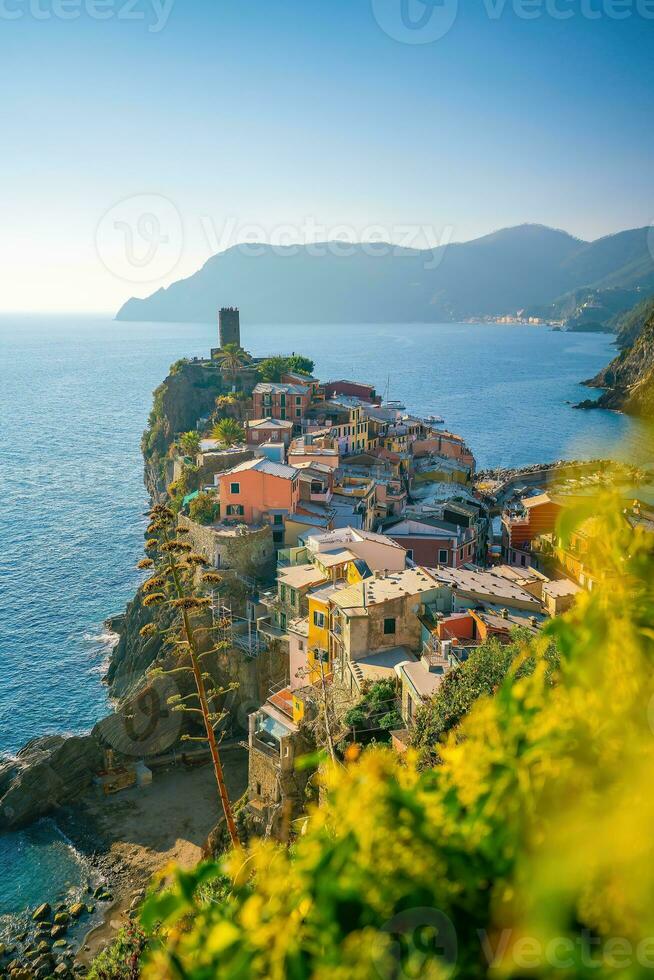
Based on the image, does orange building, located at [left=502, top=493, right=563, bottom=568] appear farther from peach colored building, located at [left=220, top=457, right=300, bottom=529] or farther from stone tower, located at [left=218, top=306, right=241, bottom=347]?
stone tower, located at [left=218, top=306, right=241, bottom=347]

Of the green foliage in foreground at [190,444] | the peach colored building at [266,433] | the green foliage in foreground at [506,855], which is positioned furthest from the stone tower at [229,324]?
the green foliage in foreground at [506,855]

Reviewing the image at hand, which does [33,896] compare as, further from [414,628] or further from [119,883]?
[414,628]

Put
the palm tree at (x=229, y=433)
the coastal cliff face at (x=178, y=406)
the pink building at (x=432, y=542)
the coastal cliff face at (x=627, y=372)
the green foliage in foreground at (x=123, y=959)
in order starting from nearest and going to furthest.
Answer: the green foliage in foreground at (x=123, y=959) < the pink building at (x=432, y=542) < the palm tree at (x=229, y=433) < the coastal cliff face at (x=178, y=406) < the coastal cliff face at (x=627, y=372)

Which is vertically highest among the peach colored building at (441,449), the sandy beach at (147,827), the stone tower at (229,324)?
the stone tower at (229,324)

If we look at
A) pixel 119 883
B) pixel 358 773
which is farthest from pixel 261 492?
pixel 358 773

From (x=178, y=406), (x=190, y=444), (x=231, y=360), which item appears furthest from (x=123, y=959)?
(x=231, y=360)

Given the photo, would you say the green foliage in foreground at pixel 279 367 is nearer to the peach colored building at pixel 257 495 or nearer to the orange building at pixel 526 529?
the orange building at pixel 526 529

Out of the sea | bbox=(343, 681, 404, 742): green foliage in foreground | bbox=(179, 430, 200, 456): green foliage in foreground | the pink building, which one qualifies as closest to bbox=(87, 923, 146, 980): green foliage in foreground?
the sea
